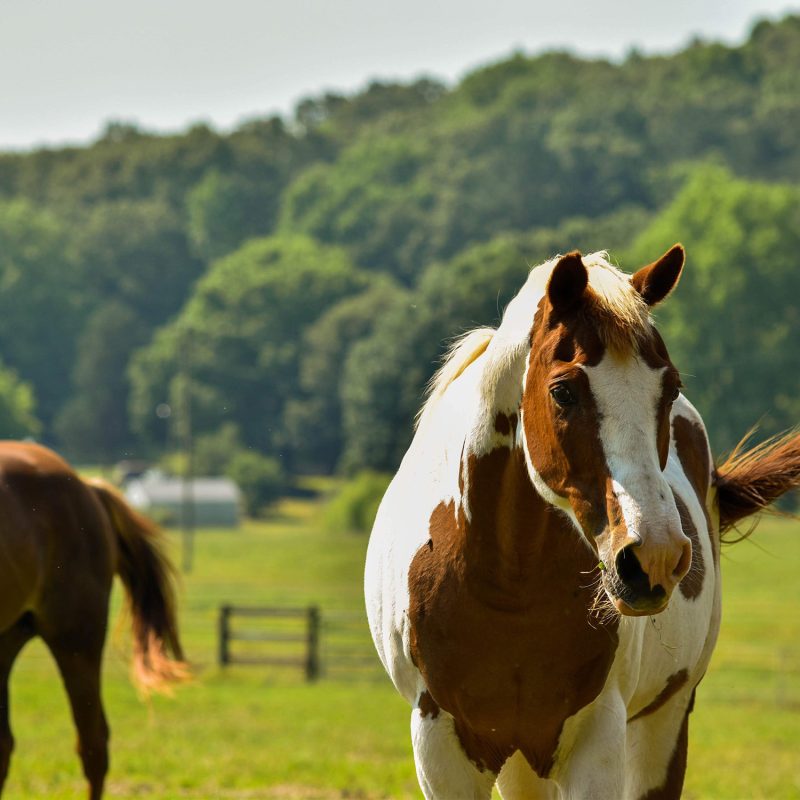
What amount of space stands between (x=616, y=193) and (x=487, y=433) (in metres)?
84.0

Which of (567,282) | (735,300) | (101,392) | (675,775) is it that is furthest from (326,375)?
(567,282)

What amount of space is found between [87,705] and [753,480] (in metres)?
3.50

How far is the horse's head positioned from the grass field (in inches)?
94.9

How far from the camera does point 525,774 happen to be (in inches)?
167

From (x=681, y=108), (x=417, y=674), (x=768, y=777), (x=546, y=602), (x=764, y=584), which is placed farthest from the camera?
(x=681, y=108)

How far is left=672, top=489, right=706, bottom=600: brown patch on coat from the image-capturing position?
4531 millimetres

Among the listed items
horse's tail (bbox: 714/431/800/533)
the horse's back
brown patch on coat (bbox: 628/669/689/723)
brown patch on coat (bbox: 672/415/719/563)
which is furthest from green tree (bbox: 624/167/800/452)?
brown patch on coat (bbox: 628/669/689/723)

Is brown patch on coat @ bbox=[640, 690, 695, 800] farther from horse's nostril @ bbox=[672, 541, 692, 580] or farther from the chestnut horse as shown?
the chestnut horse

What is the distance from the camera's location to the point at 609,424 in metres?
3.37

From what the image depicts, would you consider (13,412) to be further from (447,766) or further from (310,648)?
(447,766)

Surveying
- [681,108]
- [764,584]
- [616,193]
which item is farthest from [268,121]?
[764,584]

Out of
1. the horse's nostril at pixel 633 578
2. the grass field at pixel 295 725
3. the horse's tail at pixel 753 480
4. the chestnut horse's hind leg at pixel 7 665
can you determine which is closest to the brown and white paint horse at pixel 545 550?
the horse's nostril at pixel 633 578

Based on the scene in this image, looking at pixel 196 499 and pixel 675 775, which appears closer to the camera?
pixel 675 775

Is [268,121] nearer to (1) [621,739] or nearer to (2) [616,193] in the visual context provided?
(2) [616,193]
